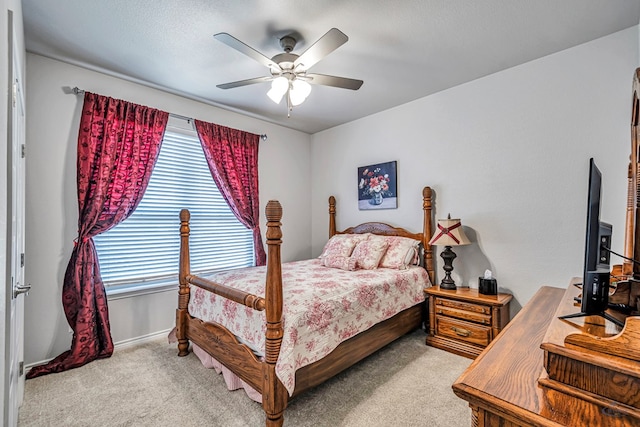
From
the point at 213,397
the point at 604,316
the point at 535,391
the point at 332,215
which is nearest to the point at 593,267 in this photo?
the point at 604,316

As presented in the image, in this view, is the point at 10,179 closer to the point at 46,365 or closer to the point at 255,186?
the point at 46,365

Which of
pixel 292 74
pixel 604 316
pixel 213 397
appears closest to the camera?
pixel 604 316

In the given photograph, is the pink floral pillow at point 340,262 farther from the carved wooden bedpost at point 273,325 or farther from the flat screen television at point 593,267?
the flat screen television at point 593,267

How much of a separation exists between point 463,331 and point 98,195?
3615mm

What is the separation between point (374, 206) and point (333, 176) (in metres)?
0.89

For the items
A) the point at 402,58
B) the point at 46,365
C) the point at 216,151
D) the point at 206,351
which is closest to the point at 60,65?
the point at 216,151

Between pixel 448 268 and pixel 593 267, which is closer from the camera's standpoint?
pixel 593 267

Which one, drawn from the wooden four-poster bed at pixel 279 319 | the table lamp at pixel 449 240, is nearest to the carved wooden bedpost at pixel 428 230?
the wooden four-poster bed at pixel 279 319

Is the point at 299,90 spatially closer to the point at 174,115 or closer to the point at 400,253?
the point at 174,115

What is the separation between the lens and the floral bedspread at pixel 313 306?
1.86 m

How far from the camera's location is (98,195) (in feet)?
8.95

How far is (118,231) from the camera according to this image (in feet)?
9.71

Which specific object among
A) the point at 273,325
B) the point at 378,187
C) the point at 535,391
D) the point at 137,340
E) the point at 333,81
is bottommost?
the point at 137,340

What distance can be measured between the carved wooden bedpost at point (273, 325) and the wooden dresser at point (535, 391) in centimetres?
110
